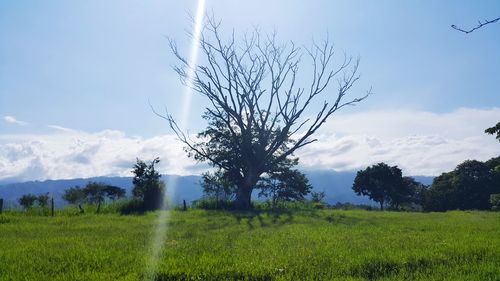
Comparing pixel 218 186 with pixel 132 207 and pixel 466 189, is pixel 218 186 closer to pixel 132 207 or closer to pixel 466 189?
pixel 132 207

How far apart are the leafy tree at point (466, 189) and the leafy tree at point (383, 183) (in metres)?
4.17

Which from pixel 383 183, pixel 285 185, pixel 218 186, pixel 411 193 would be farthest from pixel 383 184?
pixel 218 186

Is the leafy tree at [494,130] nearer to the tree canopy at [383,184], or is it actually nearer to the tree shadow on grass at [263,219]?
the tree shadow on grass at [263,219]

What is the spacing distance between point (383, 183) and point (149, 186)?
48.6m

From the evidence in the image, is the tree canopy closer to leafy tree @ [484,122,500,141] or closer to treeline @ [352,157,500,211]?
treeline @ [352,157,500,211]

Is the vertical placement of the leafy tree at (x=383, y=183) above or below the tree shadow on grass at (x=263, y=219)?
above

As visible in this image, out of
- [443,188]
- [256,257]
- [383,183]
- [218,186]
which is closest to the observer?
[256,257]

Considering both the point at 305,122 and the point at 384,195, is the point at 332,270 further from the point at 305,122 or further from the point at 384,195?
the point at 384,195

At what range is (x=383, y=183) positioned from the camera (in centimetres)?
7350

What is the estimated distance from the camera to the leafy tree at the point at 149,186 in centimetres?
3200

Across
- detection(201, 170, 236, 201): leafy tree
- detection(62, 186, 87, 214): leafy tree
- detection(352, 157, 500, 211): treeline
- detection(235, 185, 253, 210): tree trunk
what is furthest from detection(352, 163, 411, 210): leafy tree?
detection(62, 186, 87, 214): leafy tree

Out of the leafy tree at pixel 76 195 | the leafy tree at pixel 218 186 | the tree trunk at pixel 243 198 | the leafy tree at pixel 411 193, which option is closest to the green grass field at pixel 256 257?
the tree trunk at pixel 243 198

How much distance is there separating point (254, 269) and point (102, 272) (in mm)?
2711

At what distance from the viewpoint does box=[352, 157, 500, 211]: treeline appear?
67812 millimetres
